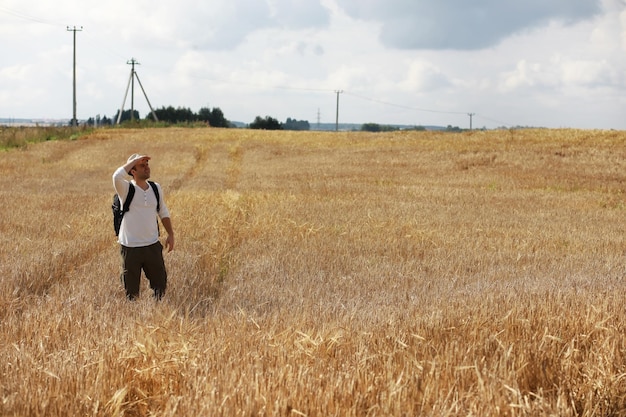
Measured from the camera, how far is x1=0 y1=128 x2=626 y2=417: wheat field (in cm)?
415

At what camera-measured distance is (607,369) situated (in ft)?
15.4

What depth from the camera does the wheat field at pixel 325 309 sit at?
4.15m

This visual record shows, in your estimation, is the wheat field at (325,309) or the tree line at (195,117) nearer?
the wheat field at (325,309)

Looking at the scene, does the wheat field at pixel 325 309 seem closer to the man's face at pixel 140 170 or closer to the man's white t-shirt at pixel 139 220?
the man's white t-shirt at pixel 139 220

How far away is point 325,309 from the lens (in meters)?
6.71

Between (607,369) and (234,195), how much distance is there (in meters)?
15.9

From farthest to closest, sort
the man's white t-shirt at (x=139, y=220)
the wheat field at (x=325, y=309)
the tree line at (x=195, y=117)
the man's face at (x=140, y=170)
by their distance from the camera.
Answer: the tree line at (x=195, y=117), the man's white t-shirt at (x=139, y=220), the man's face at (x=140, y=170), the wheat field at (x=325, y=309)

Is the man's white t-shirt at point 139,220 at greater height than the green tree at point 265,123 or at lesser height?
lesser

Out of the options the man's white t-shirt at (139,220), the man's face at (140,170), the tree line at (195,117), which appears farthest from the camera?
the tree line at (195,117)

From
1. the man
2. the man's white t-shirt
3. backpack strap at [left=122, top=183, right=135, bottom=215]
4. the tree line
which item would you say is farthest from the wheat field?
the tree line

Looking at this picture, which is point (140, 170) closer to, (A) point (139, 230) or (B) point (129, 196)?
(B) point (129, 196)

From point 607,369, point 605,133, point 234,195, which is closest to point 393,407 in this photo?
point 607,369

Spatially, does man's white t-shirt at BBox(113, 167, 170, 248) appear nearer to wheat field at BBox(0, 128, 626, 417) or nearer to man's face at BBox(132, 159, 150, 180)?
man's face at BBox(132, 159, 150, 180)

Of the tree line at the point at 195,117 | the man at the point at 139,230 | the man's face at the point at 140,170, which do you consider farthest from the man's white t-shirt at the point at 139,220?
the tree line at the point at 195,117
